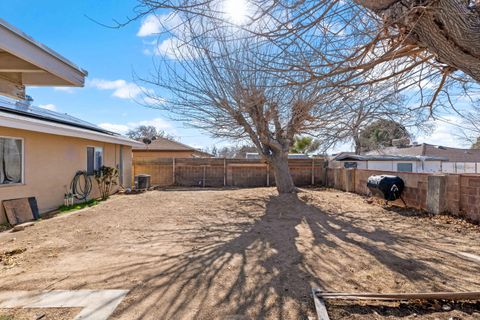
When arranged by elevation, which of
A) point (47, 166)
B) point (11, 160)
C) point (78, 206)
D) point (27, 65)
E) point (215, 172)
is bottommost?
point (78, 206)

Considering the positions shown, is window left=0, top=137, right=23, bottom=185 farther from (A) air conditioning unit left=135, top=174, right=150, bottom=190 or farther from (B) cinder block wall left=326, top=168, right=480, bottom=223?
(B) cinder block wall left=326, top=168, right=480, bottom=223

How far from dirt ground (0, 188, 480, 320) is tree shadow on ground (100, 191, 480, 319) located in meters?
0.01

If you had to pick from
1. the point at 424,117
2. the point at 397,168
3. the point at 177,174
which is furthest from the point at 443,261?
the point at 397,168

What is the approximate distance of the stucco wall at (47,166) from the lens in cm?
685

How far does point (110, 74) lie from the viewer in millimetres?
8156

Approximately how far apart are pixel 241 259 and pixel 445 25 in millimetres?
3459

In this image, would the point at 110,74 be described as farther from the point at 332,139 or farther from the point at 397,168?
the point at 397,168

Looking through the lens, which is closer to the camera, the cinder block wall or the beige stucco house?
the beige stucco house

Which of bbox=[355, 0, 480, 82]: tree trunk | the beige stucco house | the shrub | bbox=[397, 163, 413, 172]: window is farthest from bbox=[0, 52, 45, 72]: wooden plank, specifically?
bbox=[397, 163, 413, 172]: window

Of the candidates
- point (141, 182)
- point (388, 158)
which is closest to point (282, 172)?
point (141, 182)

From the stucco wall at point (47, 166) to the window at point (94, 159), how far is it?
0.29 m

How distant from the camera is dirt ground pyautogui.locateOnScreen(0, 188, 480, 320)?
2.75m

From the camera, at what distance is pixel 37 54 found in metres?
2.42

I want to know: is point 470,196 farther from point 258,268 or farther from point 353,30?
point 258,268
